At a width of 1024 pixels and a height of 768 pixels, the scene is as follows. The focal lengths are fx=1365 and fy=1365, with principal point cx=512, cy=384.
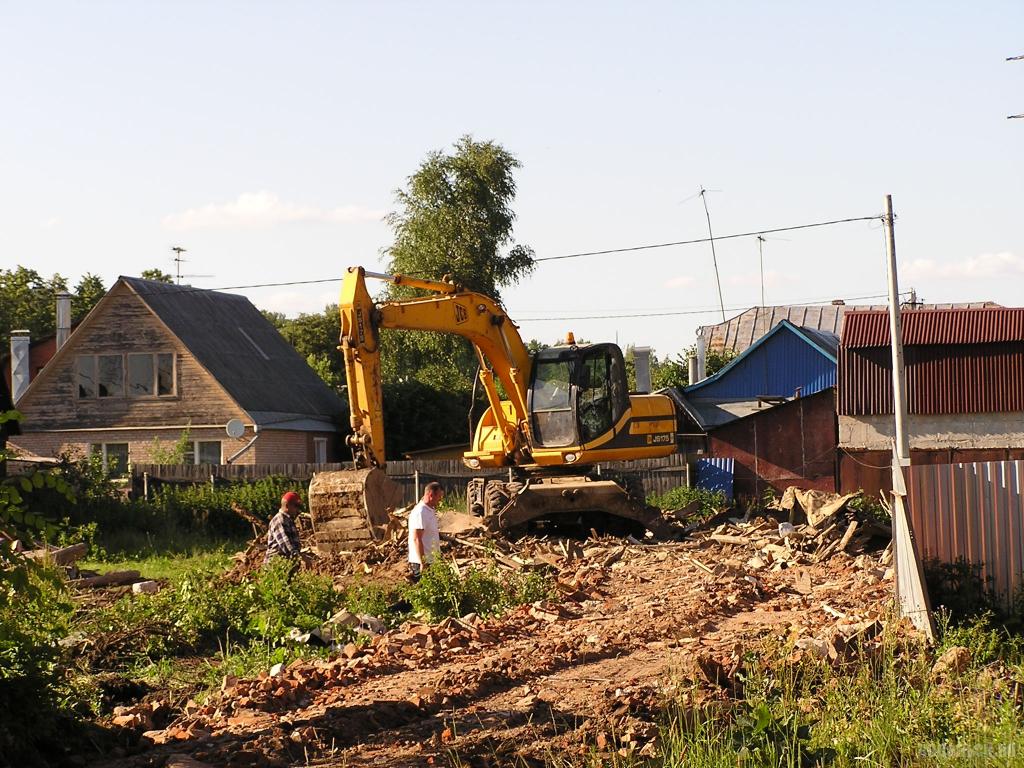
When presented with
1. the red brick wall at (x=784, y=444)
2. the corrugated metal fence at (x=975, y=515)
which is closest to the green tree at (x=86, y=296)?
the red brick wall at (x=784, y=444)

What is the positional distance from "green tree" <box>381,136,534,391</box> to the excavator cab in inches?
1059

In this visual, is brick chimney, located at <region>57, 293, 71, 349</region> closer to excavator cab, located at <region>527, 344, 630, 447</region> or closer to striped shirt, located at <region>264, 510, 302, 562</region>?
excavator cab, located at <region>527, 344, 630, 447</region>

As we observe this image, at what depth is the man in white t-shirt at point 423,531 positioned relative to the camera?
15.8m

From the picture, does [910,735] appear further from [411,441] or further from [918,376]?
[411,441]

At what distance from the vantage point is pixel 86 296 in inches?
2309

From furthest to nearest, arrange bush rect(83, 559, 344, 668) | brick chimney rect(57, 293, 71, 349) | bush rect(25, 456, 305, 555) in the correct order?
brick chimney rect(57, 293, 71, 349)
bush rect(25, 456, 305, 555)
bush rect(83, 559, 344, 668)

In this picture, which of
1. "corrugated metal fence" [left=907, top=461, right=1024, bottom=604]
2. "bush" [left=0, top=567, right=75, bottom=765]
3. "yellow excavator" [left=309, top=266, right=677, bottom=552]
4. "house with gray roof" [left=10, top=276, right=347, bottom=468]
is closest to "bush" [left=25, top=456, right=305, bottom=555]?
"yellow excavator" [left=309, top=266, right=677, bottom=552]

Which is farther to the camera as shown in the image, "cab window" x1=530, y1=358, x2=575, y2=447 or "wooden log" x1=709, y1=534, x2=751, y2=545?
"cab window" x1=530, y1=358, x2=575, y2=447

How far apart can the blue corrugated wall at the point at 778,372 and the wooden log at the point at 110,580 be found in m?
26.8

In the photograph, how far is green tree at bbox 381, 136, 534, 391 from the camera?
4962 cm

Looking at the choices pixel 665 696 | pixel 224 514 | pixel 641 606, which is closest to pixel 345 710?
pixel 665 696

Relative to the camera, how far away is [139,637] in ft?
42.0

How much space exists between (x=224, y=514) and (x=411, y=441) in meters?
16.5

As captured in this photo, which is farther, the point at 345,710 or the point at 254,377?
the point at 254,377
